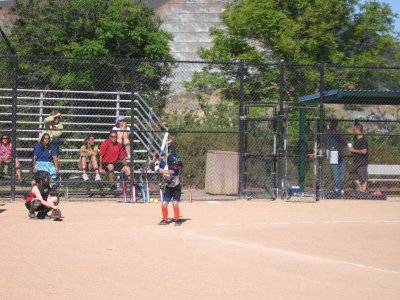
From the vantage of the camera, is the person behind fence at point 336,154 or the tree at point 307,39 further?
the tree at point 307,39

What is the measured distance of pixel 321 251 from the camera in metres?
12.8

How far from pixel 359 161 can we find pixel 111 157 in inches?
241

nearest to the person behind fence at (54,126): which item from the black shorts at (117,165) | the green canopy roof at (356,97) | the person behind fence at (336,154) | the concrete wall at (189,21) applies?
the black shorts at (117,165)

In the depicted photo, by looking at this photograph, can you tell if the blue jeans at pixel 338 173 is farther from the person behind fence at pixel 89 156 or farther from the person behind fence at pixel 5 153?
the person behind fence at pixel 5 153

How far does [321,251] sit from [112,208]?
6.93 metres

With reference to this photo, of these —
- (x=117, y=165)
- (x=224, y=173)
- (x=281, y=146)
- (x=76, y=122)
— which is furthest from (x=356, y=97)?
(x=76, y=122)

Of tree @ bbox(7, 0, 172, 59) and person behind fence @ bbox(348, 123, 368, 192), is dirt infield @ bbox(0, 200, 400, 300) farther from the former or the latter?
tree @ bbox(7, 0, 172, 59)

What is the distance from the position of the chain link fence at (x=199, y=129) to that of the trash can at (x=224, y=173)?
2 centimetres

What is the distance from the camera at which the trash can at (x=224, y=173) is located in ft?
72.0

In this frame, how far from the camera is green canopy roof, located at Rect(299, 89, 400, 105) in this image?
69.5 ft

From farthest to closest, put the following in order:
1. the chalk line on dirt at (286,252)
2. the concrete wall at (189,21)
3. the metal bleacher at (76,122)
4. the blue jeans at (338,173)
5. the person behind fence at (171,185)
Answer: the concrete wall at (189,21) < the metal bleacher at (76,122) < the blue jeans at (338,173) < the person behind fence at (171,185) < the chalk line on dirt at (286,252)

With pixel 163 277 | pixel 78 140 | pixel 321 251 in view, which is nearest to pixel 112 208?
pixel 78 140

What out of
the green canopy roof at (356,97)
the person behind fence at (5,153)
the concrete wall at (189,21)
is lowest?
the person behind fence at (5,153)

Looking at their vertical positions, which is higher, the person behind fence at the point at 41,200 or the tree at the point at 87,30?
the tree at the point at 87,30
